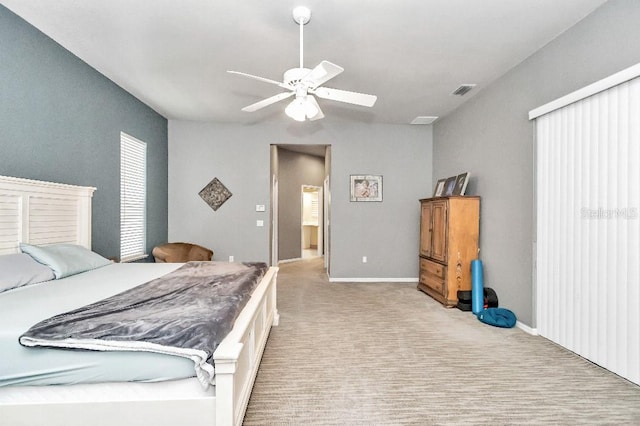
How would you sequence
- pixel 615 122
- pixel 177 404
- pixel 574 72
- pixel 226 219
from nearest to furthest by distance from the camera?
pixel 177 404
pixel 615 122
pixel 574 72
pixel 226 219

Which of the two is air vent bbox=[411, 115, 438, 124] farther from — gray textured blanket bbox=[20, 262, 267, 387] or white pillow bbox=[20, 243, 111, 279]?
white pillow bbox=[20, 243, 111, 279]

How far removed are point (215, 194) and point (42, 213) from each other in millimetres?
2952

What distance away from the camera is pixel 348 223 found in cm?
585

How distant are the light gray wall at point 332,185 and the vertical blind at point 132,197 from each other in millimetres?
786

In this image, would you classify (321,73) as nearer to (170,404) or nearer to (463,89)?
(170,404)

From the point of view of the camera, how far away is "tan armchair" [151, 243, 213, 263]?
4.86m

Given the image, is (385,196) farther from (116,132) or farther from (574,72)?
(116,132)

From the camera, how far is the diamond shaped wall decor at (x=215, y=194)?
574 centimetres

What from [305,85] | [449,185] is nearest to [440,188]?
[449,185]

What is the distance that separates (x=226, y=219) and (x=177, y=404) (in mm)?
4509

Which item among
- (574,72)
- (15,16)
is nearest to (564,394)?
(574,72)

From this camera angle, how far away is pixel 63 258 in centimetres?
271

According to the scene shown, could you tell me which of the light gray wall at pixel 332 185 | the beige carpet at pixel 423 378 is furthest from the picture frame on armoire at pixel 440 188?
the beige carpet at pixel 423 378

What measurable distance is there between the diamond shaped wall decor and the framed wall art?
228cm
